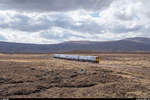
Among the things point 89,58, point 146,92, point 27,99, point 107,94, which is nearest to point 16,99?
point 27,99

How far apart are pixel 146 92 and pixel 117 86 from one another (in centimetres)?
221

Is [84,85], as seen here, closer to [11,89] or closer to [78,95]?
[78,95]

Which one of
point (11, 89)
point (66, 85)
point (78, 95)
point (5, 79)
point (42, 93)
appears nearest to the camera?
point (78, 95)

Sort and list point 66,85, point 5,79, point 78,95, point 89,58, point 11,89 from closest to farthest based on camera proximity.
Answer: point 78,95
point 11,89
point 66,85
point 5,79
point 89,58

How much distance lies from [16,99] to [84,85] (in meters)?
5.67

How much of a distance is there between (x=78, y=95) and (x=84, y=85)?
10.7 ft

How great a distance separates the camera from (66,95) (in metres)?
11.8

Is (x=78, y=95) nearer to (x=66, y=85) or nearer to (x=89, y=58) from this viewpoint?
(x=66, y=85)

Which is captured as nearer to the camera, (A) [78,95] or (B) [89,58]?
(A) [78,95]

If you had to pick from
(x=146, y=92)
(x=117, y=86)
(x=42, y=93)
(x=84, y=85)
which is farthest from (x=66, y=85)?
(x=146, y=92)

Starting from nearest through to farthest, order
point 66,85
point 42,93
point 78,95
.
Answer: point 78,95, point 42,93, point 66,85

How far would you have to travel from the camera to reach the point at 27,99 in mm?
10938

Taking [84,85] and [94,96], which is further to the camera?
[84,85]

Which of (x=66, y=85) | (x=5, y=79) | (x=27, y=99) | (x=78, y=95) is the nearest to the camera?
(x=27, y=99)
